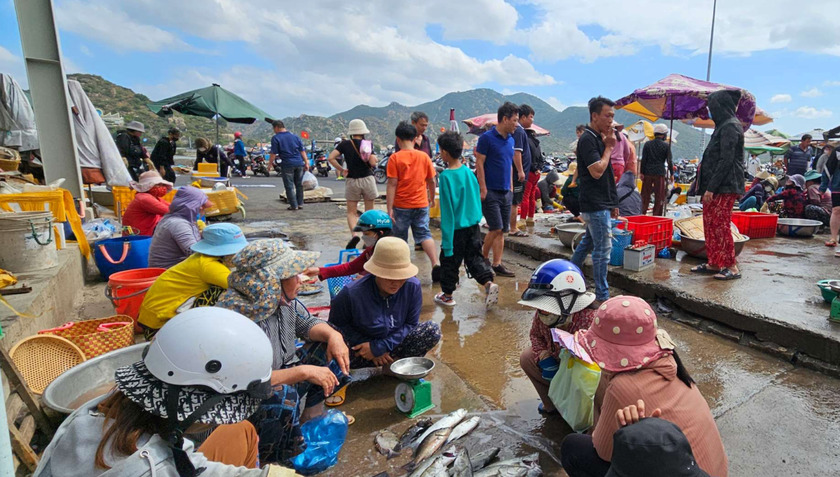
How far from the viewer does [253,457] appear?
6.26 feet

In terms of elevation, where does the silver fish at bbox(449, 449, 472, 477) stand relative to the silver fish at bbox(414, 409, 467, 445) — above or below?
above

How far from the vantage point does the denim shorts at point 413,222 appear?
5.47 m

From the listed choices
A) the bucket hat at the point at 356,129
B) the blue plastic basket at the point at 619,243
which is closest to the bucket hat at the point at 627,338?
the blue plastic basket at the point at 619,243

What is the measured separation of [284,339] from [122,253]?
3.37m

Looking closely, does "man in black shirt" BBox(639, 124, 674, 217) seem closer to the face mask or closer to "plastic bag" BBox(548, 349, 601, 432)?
the face mask

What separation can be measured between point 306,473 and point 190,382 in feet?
3.91

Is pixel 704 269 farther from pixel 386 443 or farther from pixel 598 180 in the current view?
pixel 386 443

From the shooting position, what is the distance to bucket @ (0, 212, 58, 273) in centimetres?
395

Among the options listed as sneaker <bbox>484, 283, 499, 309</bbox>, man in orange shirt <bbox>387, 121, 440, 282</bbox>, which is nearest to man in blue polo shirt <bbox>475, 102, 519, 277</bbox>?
man in orange shirt <bbox>387, 121, 440, 282</bbox>

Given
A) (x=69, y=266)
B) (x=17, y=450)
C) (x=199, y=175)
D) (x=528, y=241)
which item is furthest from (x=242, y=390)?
(x=199, y=175)

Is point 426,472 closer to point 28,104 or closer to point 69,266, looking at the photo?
point 69,266

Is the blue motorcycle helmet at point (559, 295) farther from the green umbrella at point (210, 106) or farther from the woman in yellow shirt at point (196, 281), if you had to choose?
the green umbrella at point (210, 106)

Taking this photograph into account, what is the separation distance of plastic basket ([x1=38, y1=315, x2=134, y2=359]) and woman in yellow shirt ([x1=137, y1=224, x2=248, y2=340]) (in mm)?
262

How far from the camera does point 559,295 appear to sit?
2707 mm
